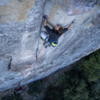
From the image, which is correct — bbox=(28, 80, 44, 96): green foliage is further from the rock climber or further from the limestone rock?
the limestone rock

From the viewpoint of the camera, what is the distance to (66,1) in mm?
1819

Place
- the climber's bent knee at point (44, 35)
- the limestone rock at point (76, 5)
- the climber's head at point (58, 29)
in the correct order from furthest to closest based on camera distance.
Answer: the climber's bent knee at point (44, 35)
the climber's head at point (58, 29)
the limestone rock at point (76, 5)

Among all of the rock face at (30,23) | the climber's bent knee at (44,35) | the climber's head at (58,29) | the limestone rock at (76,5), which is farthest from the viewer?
the climber's bent knee at (44,35)

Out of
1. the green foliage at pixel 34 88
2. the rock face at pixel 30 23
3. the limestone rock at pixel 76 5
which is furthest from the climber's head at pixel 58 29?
the green foliage at pixel 34 88

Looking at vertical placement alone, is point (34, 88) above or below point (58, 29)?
below

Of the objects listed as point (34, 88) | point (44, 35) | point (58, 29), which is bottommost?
point (34, 88)

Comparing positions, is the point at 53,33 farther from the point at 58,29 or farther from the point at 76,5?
the point at 76,5

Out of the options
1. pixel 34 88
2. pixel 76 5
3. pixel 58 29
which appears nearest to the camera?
pixel 76 5

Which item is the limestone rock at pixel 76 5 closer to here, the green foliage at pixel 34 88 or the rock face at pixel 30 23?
the rock face at pixel 30 23

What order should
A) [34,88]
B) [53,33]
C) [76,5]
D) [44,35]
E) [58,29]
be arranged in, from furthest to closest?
[34,88], [44,35], [53,33], [58,29], [76,5]

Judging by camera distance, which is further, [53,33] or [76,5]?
[53,33]

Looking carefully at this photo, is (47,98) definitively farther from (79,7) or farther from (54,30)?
(79,7)

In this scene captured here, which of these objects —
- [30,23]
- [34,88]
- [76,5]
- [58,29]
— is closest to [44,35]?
[58,29]

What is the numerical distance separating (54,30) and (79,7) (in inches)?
33.8
